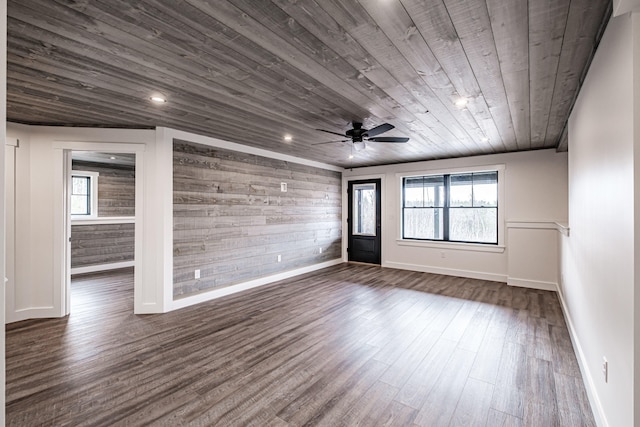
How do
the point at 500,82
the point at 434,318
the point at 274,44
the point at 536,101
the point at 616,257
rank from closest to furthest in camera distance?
the point at 616,257
the point at 274,44
the point at 500,82
the point at 536,101
the point at 434,318

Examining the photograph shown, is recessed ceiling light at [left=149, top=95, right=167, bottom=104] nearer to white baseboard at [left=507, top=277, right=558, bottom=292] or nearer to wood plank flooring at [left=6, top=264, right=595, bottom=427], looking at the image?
wood plank flooring at [left=6, top=264, right=595, bottom=427]

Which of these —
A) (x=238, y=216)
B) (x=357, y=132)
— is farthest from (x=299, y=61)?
(x=238, y=216)

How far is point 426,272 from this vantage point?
6.27m

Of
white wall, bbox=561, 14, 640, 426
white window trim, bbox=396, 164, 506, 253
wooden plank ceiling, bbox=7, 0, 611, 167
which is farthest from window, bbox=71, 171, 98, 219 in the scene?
white wall, bbox=561, 14, 640, 426

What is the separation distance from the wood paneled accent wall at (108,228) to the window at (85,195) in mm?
102

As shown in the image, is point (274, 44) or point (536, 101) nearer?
point (274, 44)

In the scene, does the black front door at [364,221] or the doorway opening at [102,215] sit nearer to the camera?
the doorway opening at [102,215]

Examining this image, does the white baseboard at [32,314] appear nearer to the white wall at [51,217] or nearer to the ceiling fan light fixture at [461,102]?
the white wall at [51,217]

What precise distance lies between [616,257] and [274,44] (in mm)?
2291

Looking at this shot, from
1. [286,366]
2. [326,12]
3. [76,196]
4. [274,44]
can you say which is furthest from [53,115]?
[76,196]

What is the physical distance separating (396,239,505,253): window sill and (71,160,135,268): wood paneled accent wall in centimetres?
642

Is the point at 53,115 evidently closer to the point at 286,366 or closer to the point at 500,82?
the point at 286,366

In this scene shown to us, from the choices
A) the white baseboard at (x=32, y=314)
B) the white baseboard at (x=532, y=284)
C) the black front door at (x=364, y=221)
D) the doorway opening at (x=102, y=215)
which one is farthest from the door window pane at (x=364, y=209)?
the white baseboard at (x=32, y=314)

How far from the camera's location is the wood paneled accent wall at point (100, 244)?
6.21 metres
